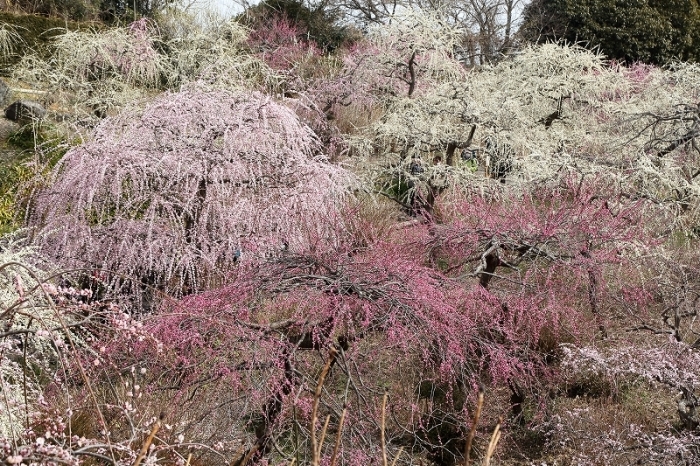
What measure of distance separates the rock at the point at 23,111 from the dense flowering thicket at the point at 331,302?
13.8 feet

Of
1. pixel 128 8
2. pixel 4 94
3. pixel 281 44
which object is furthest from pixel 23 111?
pixel 128 8

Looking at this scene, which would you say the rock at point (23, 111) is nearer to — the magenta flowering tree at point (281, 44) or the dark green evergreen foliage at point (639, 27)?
the magenta flowering tree at point (281, 44)

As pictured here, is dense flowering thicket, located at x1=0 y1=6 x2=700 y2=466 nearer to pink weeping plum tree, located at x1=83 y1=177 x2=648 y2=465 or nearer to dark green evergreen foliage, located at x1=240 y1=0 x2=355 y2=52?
pink weeping plum tree, located at x1=83 y1=177 x2=648 y2=465

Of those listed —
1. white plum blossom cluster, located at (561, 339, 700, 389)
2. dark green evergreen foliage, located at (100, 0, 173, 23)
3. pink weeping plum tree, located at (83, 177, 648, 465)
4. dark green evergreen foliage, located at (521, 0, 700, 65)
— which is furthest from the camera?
dark green evergreen foliage, located at (521, 0, 700, 65)

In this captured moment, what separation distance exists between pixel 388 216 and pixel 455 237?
2.91 metres

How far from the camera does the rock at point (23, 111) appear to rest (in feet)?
31.5

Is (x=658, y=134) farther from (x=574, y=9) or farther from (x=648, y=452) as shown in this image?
(x=574, y=9)

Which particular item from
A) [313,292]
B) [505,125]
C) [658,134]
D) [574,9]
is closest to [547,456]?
[313,292]

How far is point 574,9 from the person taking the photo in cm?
1650

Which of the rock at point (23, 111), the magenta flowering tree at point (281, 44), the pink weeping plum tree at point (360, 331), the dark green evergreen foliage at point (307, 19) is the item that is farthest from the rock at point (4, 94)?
the dark green evergreen foliage at point (307, 19)

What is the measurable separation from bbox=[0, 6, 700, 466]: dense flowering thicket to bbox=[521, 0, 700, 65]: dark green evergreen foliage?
868 cm

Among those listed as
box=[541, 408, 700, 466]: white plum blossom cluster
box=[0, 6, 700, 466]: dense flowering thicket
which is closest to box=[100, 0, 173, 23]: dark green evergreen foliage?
box=[0, 6, 700, 466]: dense flowering thicket

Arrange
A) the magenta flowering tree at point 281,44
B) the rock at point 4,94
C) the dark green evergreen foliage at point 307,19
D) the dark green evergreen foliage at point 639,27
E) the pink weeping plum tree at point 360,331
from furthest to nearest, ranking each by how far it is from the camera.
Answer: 1. the dark green evergreen foliage at point 307,19
2. the dark green evergreen foliage at point 639,27
3. the magenta flowering tree at point 281,44
4. the rock at point 4,94
5. the pink weeping plum tree at point 360,331

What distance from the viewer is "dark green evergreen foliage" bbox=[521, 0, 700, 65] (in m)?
16.0
